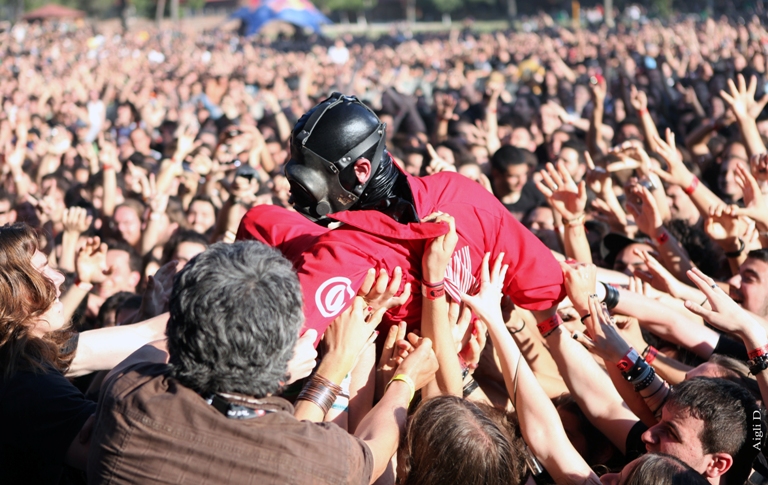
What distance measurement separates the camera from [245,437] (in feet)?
6.52

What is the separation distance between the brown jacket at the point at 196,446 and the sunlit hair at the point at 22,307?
667 millimetres

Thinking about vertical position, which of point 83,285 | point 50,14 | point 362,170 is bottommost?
point 50,14

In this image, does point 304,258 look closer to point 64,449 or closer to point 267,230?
point 267,230

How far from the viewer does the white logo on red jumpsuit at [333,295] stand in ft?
8.56

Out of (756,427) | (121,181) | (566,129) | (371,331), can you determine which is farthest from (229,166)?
(756,427)

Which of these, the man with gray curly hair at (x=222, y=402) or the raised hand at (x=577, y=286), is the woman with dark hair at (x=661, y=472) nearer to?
the raised hand at (x=577, y=286)

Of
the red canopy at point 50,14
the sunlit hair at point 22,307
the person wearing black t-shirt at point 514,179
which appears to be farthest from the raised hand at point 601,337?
the red canopy at point 50,14

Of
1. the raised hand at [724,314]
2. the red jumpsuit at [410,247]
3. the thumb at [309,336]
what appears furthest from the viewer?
the raised hand at [724,314]

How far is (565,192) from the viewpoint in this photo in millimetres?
4367

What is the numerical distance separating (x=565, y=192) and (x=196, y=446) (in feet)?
9.61

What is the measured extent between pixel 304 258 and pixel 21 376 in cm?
99

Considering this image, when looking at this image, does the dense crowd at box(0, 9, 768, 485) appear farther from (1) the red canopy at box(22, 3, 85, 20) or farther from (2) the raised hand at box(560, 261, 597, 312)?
(1) the red canopy at box(22, 3, 85, 20)

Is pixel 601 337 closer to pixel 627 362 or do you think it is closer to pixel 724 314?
pixel 627 362

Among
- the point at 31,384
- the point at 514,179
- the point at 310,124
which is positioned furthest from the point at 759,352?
the point at 514,179
